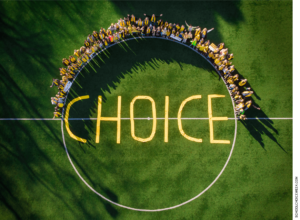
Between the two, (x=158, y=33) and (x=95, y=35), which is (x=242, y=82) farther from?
(x=95, y=35)

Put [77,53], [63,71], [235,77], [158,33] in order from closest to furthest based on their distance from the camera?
1. [235,77]
2. [77,53]
3. [63,71]
4. [158,33]

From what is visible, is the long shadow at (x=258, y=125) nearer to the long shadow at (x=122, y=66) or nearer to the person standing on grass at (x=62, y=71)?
Answer: the long shadow at (x=122, y=66)

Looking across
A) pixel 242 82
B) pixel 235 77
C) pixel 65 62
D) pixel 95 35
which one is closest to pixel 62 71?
pixel 65 62

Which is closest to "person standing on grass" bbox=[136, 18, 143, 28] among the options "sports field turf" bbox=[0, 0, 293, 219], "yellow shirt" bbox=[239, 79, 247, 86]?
"sports field turf" bbox=[0, 0, 293, 219]

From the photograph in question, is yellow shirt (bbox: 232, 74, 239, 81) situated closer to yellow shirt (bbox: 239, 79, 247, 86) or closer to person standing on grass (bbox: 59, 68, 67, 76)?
yellow shirt (bbox: 239, 79, 247, 86)

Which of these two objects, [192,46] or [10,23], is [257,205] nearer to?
[192,46]

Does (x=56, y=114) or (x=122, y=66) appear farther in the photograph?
(x=122, y=66)
